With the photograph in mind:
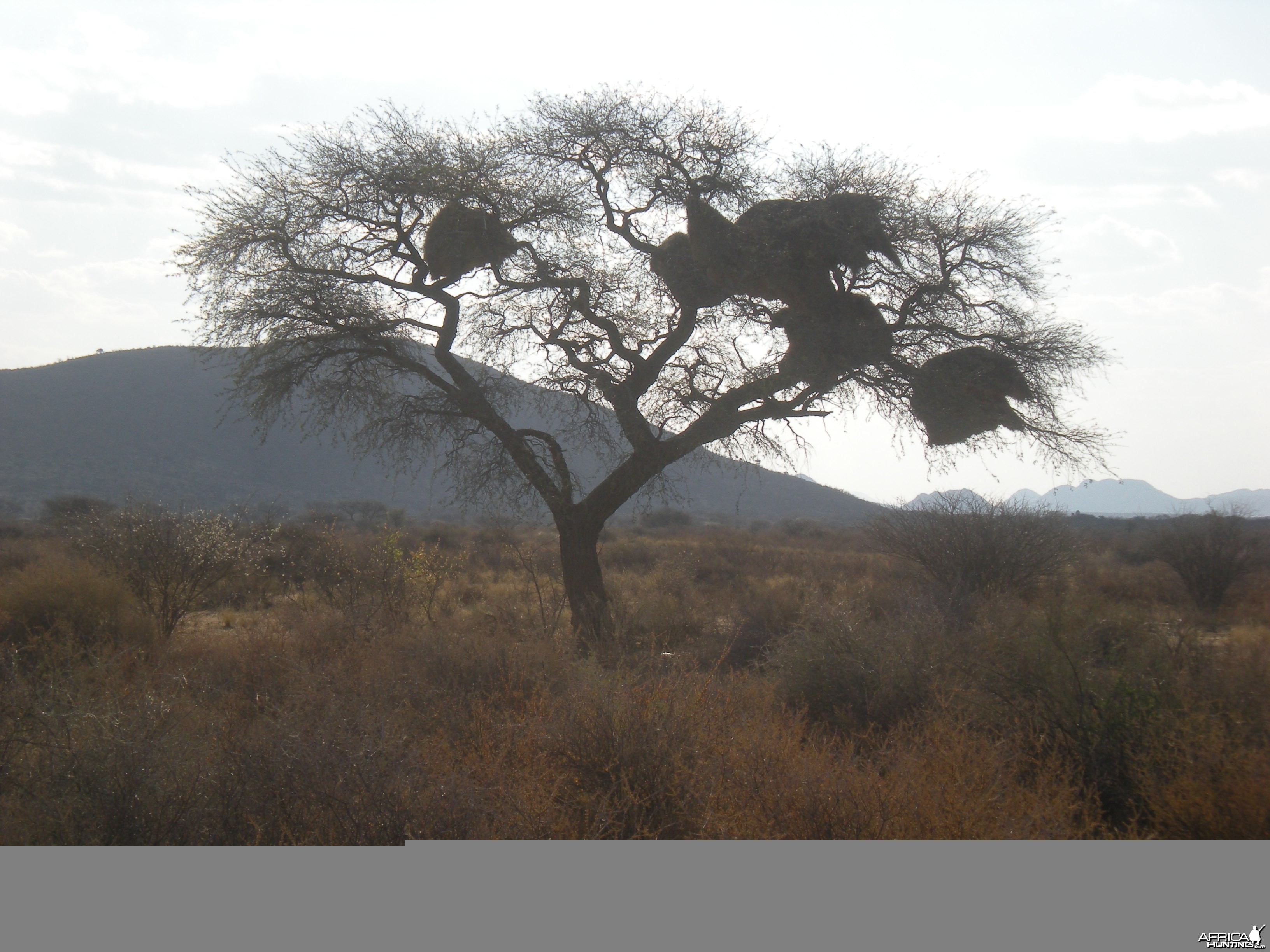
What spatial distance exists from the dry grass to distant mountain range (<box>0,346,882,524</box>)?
3198 cm

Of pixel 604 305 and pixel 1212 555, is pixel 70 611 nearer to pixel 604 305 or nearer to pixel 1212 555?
pixel 604 305

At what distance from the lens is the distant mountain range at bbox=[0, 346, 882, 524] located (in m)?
46.3

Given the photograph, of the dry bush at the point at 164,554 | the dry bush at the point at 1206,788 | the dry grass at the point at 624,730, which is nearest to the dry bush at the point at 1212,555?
the dry grass at the point at 624,730

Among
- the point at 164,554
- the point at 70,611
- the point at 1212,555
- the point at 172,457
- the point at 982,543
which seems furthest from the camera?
the point at 172,457

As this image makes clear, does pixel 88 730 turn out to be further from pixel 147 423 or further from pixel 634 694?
pixel 147 423

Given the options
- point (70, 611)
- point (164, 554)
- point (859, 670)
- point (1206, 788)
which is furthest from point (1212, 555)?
point (70, 611)

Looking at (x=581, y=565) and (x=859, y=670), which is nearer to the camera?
(x=859, y=670)

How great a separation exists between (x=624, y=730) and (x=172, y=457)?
55339 millimetres

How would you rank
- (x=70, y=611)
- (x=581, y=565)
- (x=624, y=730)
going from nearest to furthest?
(x=624, y=730) → (x=70, y=611) → (x=581, y=565)

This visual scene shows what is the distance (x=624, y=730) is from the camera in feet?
16.1

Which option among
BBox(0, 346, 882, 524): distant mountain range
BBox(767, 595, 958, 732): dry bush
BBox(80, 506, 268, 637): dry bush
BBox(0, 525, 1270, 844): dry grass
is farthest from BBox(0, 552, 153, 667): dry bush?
BBox(0, 346, 882, 524): distant mountain range
